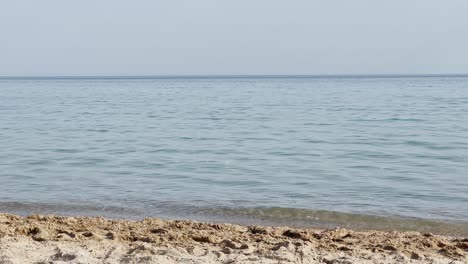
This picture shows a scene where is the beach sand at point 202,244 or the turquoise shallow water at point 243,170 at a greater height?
the beach sand at point 202,244

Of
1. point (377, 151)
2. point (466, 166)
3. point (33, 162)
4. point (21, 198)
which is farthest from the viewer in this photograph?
point (377, 151)

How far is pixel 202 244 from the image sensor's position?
260 inches

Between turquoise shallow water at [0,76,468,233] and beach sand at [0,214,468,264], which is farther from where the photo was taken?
turquoise shallow water at [0,76,468,233]

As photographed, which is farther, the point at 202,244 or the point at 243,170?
the point at 243,170

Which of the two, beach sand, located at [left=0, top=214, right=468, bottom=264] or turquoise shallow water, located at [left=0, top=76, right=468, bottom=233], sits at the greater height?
beach sand, located at [left=0, top=214, right=468, bottom=264]

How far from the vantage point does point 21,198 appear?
10.3 m

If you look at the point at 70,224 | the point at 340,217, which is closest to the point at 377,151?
the point at 340,217

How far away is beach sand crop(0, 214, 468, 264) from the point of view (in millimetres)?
5988

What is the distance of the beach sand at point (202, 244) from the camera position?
599cm

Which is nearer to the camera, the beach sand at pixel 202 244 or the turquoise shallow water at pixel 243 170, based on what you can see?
the beach sand at pixel 202 244

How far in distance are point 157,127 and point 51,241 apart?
14.9m

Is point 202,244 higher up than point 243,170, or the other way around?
point 202,244

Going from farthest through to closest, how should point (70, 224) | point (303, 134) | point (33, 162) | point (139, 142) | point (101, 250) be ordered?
1. point (303, 134)
2. point (139, 142)
3. point (33, 162)
4. point (70, 224)
5. point (101, 250)

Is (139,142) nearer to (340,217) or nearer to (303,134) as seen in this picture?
(303,134)
